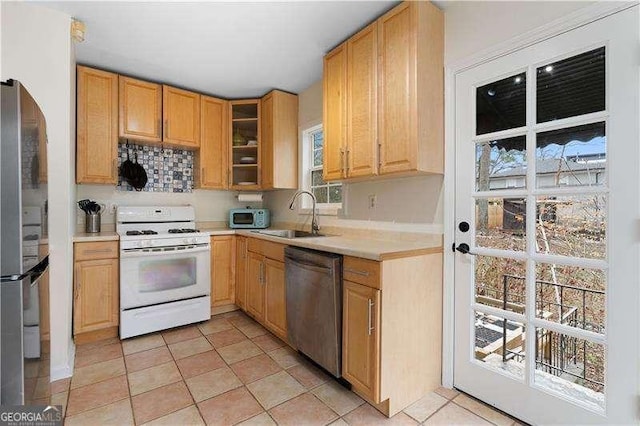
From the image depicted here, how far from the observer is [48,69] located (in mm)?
1984

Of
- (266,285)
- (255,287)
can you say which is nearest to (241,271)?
(255,287)

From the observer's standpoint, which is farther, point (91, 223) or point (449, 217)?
point (91, 223)

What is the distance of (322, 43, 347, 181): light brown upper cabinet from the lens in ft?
7.57

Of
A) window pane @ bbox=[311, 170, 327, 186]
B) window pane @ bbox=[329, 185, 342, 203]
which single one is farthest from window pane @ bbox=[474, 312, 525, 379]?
window pane @ bbox=[311, 170, 327, 186]

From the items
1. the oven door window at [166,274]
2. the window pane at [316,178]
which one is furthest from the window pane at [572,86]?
the oven door window at [166,274]

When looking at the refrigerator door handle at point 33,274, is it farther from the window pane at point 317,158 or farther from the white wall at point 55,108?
the window pane at point 317,158

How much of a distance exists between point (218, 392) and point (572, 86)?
258 centimetres

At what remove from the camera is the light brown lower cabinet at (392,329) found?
1.65 metres

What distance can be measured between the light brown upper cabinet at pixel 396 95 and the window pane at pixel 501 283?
0.65 meters

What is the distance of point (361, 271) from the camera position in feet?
5.69

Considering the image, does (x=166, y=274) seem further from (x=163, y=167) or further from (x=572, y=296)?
(x=572, y=296)

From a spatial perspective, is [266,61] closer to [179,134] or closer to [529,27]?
[179,134]

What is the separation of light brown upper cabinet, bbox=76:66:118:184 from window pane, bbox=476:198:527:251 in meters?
3.19

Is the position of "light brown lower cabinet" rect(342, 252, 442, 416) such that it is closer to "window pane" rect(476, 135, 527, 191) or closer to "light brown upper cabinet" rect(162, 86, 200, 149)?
"window pane" rect(476, 135, 527, 191)
